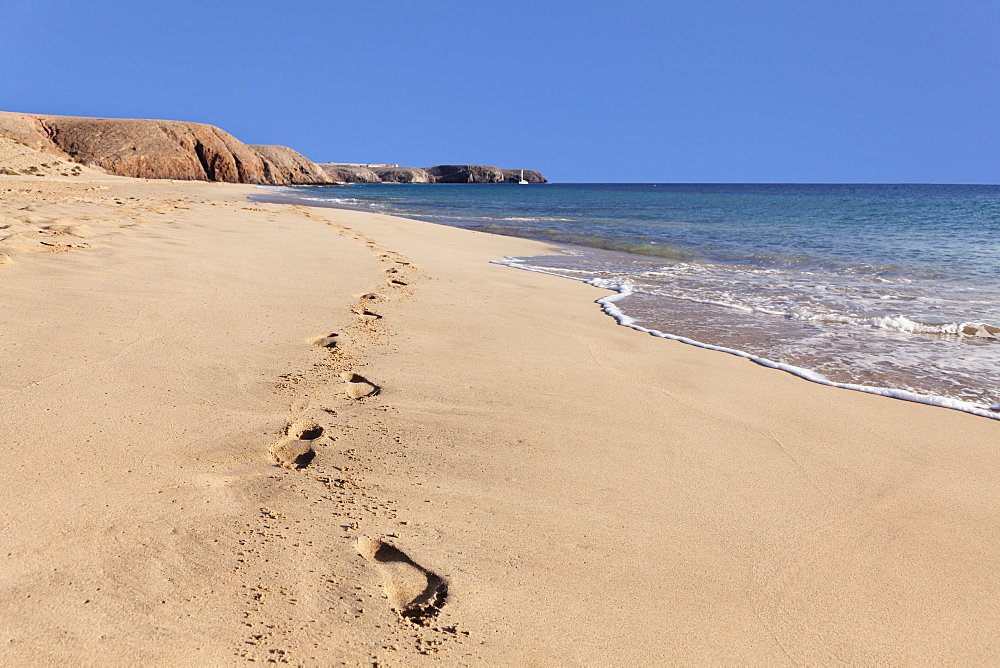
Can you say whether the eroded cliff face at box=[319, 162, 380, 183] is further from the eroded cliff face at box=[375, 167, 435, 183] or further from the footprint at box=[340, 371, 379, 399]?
the footprint at box=[340, 371, 379, 399]

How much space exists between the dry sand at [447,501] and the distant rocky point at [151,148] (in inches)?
1489

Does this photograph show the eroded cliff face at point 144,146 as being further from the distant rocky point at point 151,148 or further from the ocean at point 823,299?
the ocean at point 823,299

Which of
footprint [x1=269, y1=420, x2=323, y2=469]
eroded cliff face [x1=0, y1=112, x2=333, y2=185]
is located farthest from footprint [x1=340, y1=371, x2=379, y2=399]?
eroded cliff face [x1=0, y1=112, x2=333, y2=185]

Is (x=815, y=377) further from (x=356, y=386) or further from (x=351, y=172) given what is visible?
(x=351, y=172)

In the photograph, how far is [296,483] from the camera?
7.37 ft

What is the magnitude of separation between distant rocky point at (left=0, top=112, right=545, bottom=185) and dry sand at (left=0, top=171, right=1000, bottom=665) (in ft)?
124

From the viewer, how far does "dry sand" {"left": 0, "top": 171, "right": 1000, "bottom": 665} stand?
5.34 ft

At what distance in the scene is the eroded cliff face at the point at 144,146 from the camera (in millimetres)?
40125

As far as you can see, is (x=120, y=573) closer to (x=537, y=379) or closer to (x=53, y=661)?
(x=53, y=661)

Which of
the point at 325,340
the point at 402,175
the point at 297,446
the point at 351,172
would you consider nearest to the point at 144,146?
the point at 325,340

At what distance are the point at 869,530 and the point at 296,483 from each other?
2.07m

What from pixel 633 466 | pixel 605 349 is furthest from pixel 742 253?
pixel 633 466

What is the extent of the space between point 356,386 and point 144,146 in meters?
49.0

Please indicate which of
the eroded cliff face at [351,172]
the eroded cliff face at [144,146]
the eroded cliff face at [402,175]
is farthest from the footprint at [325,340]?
the eroded cliff face at [402,175]
